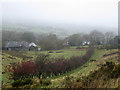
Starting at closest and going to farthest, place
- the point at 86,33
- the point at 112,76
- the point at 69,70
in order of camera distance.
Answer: the point at 112,76
the point at 69,70
the point at 86,33

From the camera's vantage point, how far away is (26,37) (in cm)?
3055

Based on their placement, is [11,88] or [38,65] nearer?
[11,88]

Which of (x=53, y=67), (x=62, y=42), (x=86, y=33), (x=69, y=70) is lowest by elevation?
(x=69, y=70)

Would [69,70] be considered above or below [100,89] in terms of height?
below

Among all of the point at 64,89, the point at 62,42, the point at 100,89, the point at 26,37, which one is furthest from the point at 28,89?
the point at 26,37

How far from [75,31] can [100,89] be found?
32043mm

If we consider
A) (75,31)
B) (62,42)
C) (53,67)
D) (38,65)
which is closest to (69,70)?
(53,67)

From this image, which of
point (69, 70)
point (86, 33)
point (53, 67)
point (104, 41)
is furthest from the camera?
point (86, 33)

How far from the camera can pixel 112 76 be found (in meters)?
4.79

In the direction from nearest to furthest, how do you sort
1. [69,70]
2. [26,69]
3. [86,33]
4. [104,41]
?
1. [26,69]
2. [69,70]
3. [104,41]
4. [86,33]

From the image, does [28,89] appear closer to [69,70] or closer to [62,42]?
[69,70]

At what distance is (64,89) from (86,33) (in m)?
30.7

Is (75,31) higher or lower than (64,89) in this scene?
higher

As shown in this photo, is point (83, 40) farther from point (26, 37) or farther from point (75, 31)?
point (26, 37)
